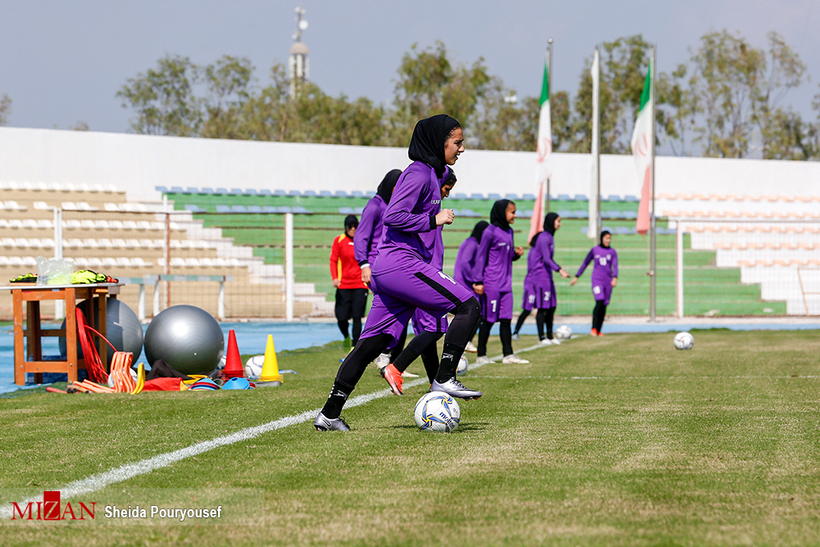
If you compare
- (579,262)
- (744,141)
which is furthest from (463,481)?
(744,141)

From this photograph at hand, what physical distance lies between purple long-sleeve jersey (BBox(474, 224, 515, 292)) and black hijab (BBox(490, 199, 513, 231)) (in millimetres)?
64

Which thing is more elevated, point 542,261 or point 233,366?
point 542,261

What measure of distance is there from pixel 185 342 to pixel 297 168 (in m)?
20.4

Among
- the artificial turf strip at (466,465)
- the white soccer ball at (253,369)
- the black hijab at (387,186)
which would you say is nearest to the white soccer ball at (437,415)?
the artificial turf strip at (466,465)

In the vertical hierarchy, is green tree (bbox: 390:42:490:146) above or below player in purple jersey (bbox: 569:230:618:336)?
above

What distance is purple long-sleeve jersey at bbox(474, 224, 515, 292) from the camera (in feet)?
37.7

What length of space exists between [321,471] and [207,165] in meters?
25.1

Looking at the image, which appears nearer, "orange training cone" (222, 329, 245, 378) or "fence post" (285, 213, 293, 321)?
"orange training cone" (222, 329, 245, 378)

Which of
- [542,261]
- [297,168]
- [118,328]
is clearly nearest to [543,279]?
[542,261]

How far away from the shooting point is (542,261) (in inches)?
616

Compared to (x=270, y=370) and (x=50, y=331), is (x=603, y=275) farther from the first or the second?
(x=50, y=331)

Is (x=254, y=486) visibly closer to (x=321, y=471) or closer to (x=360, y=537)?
(x=321, y=471)

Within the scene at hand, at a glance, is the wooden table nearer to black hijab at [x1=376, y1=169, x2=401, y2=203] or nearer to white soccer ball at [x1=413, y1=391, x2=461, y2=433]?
black hijab at [x1=376, y1=169, x2=401, y2=203]

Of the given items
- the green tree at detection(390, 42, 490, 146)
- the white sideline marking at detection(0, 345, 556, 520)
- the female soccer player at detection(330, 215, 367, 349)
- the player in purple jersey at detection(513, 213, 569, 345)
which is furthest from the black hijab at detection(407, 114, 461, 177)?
the green tree at detection(390, 42, 490, 146)
